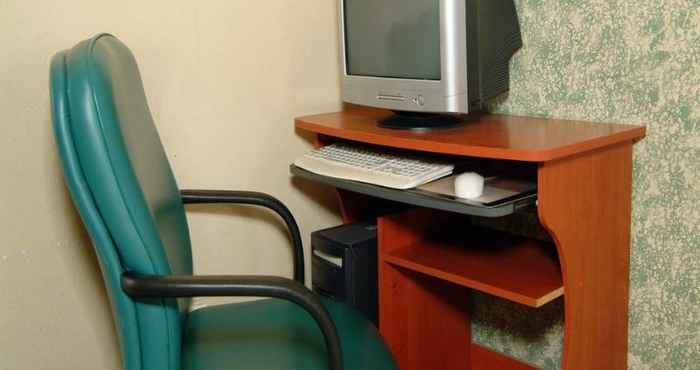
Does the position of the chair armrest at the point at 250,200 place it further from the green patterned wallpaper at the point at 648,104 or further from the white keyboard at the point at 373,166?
the green patterned wallpaper at the point at 648,104

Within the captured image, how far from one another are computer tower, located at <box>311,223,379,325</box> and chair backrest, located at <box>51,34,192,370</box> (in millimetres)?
581

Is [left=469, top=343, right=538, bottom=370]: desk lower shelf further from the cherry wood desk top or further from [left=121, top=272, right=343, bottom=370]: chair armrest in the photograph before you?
[left=121, top=272, right=343, bottom=370]: chair armrest

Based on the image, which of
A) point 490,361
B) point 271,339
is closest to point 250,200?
point 271,339

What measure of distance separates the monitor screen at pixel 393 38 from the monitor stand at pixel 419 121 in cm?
11

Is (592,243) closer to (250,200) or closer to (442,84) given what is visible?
(442,84)

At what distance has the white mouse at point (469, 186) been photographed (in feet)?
4.99

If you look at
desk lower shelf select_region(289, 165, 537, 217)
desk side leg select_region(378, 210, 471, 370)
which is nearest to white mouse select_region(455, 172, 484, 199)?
desk lower shelf select_region(289, 165, 537, 217)

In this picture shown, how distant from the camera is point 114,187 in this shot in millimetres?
1204

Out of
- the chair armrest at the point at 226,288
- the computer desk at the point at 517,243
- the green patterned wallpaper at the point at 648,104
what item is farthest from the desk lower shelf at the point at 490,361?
the chair armrest at the point at 226,288

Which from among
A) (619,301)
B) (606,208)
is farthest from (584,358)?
(606,208)

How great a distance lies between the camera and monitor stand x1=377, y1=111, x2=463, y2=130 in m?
1.77

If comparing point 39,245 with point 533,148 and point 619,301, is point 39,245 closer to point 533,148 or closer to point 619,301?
point 533,148

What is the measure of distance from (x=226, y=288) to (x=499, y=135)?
0.72 metres

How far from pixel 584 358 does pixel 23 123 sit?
52.8 inches
